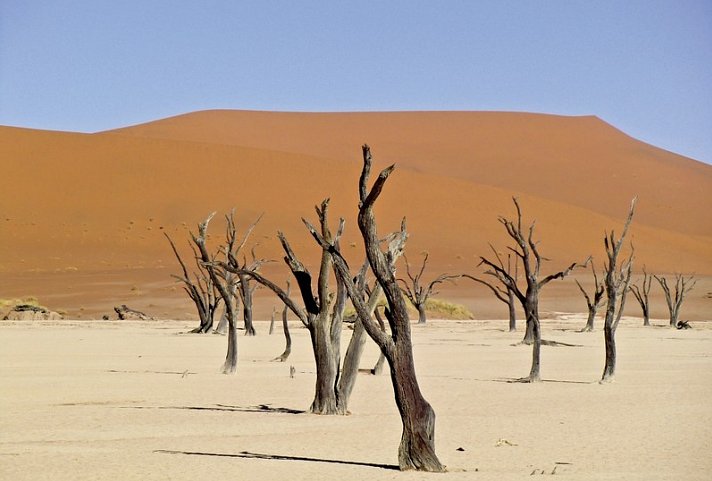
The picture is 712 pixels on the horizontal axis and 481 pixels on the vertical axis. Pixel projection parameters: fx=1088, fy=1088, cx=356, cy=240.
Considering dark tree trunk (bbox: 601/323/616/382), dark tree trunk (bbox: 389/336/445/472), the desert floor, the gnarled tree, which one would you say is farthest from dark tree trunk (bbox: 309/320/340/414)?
dark tree trunk (bbox: 601/323/616/382)

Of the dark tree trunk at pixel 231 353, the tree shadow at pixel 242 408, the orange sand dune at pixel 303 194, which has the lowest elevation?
the tree shadow at pixel 242 408

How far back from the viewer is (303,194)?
271ft

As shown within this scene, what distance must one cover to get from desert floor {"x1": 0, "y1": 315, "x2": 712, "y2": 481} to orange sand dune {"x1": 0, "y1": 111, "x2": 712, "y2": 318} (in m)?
34.0

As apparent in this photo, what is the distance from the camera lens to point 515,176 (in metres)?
112

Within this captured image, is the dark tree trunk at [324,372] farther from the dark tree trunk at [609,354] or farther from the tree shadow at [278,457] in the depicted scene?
Result: the dark tree trunk at [609,354]

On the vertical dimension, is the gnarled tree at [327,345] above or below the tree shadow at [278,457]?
above

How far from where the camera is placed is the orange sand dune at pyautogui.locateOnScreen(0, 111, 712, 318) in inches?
2704

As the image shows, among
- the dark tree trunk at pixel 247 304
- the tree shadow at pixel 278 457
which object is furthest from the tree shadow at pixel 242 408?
the dark tree trunk at pixel 247 304

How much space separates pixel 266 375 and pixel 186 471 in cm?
1039

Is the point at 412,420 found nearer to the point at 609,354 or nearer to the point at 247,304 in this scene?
the point at 609,354

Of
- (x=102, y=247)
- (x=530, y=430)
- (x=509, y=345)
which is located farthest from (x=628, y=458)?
(x=102, y=247)

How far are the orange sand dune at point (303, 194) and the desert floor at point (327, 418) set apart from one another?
3400cm

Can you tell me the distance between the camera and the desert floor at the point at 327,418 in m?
9.93

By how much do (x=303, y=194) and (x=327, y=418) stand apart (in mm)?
69402
